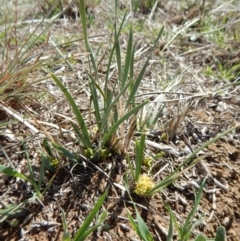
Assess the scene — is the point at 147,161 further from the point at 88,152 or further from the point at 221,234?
the point at 221,234

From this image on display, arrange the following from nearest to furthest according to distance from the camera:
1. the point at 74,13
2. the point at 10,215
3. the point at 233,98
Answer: the point at 10,215, the point at 233,98, the point at 74,13

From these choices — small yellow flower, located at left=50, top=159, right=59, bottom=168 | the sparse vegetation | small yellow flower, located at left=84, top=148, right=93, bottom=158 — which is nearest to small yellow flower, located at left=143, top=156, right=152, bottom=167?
the sparse vegetation

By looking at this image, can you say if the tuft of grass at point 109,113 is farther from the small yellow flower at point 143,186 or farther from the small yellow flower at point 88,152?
the small yellow flower at point 143,186

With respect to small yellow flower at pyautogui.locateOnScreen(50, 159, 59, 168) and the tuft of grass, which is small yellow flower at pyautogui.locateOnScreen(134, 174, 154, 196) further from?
small yellow flower at pyautogui.locateOnScreen(50, 159, 59, 168)

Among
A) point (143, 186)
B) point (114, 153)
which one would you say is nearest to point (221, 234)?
point (143, 186)

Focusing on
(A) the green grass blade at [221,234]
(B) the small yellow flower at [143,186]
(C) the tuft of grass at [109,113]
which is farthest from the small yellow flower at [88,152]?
(A) the green grass blade at [221,234]

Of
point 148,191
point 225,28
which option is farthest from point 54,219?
point 225,28

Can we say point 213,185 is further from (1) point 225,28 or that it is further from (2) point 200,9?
(2) point 200,9

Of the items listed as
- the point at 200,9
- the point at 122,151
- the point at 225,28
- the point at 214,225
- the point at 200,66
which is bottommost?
the point at 214,225
